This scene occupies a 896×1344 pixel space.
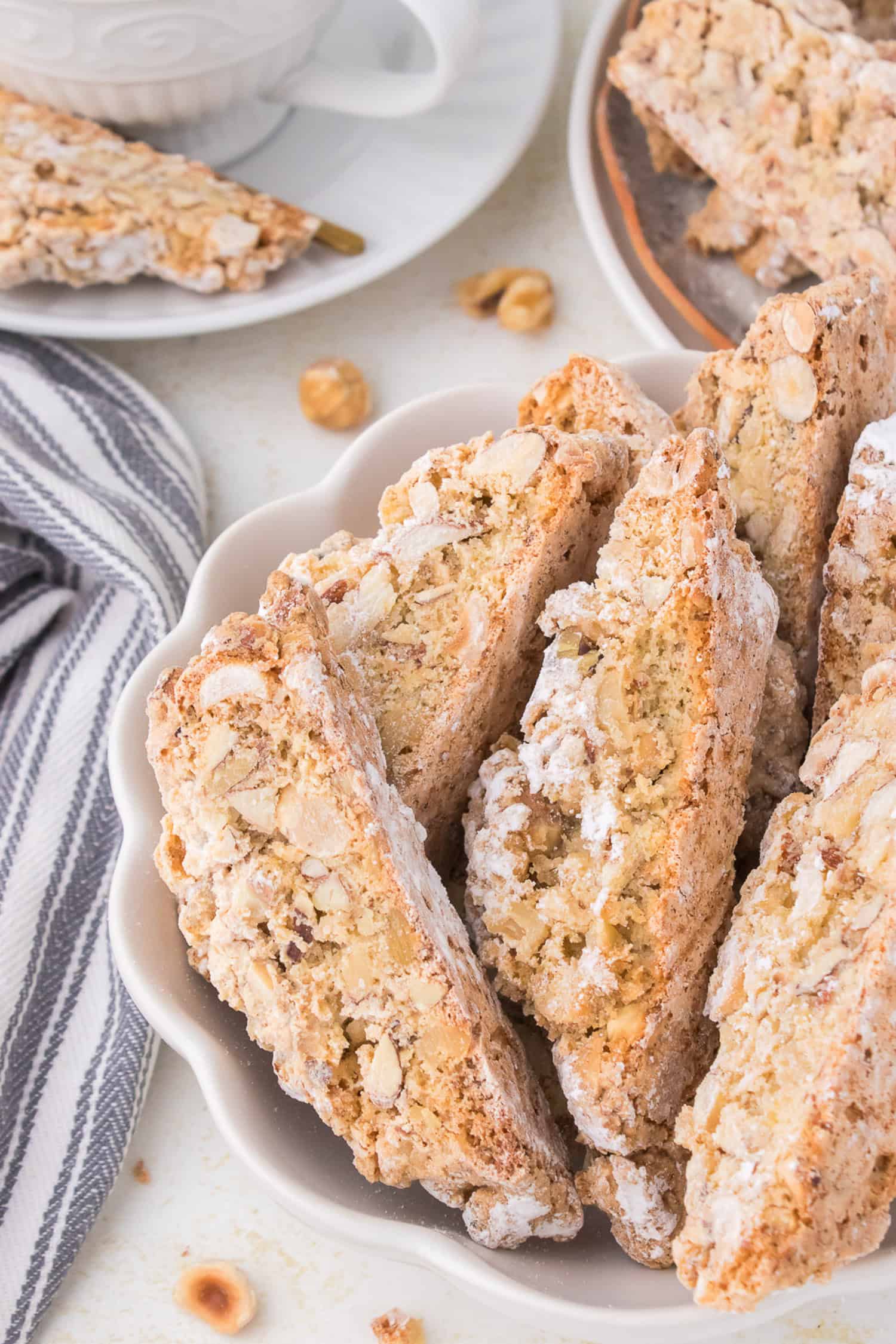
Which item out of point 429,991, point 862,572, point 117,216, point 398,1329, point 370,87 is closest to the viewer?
point 429,991

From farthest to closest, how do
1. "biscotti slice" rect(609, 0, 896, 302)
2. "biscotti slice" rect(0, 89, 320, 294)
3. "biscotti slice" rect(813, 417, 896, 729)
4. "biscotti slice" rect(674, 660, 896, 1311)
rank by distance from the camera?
"biscotti slice" rect(0, 89, 320, 294) → "biscotti slice" rect(609, 0, 896, 302) → "biscotti slice" rect(813, 417, 896, 729) → "biscotti slice" rect(674, 660, 896, 1311)

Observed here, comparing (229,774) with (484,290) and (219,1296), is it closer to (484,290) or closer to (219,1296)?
A: (219,1296)

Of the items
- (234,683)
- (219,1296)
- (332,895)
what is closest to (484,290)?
(234,683)

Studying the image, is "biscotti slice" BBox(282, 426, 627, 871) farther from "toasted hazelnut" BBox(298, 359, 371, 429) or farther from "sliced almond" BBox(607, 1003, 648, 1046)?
"toasted hazelnut" BBox(298, 359, 371, 429)

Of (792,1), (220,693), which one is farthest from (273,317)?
(220,693)

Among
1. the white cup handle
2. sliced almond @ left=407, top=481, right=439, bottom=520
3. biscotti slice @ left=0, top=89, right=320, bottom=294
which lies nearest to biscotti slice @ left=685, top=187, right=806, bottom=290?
the white cup handle

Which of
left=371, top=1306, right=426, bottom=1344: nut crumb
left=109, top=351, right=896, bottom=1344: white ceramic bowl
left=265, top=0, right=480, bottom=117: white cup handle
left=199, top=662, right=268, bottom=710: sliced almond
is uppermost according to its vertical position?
left=265, top=0, right=480, bottom=117: white cup handle
